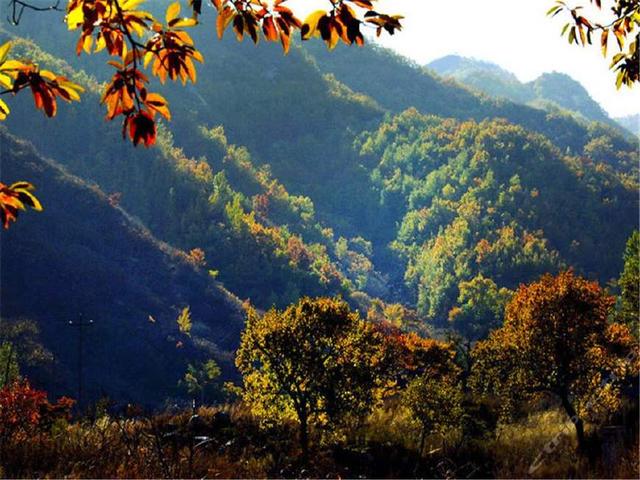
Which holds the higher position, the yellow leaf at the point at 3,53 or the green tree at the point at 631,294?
the green tree at the point at 631,294

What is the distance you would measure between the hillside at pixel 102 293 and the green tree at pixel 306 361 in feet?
150

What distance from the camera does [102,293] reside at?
88.6 meters

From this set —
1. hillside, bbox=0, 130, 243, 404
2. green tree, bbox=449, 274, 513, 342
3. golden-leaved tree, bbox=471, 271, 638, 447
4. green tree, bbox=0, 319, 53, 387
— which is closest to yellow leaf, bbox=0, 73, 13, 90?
golden-leaved tree, bbox=471, 271, 638, 447

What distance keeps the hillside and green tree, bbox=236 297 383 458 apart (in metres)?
45.9

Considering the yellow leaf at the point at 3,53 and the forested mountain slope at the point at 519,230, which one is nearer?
the yellow leaf at the point at 3,53

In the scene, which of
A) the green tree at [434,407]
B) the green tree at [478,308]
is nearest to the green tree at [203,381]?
the green tree at [434,407]

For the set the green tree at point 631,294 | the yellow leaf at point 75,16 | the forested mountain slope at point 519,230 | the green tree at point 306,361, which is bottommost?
the green tree at point 306,361

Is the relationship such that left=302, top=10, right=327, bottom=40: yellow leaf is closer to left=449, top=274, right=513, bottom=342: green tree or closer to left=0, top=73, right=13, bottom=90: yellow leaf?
left=0, top=73, right=13, bottom=90: yellow leaf

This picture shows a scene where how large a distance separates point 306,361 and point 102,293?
72.8 metres

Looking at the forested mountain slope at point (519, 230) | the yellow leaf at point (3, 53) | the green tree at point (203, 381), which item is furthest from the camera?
the forested mountain slope at point (519, 230)

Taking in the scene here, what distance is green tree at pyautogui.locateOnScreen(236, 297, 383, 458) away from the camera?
72.4 ft

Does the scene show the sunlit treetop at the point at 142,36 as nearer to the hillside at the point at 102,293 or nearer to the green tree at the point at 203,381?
the hillside at the point at 102,293

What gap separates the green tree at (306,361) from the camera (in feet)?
72.4

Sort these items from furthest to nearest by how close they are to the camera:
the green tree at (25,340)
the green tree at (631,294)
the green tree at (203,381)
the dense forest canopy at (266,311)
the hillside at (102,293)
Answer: the hillside at (102,293), the green tree at (203,381), the green tree at (25,340), the green tree at (631,294), the dense forest canopy at (266,311)
